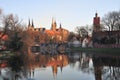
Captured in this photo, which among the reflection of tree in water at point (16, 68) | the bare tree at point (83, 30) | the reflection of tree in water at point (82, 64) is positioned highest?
the bare tree at point (83, 30)

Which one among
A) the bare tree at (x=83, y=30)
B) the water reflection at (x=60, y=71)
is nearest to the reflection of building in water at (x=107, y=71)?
the water reflection at (x=60, y=71)

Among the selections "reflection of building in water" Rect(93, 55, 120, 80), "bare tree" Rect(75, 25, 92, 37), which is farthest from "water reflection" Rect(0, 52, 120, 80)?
"bare tree" Rect(75, 25, 92, 37)

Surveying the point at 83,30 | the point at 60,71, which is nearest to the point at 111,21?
the point at 83,30

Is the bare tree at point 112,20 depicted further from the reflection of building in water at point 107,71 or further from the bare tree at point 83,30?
the reflection of building in water at point 107,71

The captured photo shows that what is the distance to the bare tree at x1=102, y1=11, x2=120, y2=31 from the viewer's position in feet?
288

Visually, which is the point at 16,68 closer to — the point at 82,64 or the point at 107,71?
the point at 107,71

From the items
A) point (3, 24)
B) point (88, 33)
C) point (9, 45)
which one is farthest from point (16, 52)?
point (88, 33)

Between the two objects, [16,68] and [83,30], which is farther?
[83,30]

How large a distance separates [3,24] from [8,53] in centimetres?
786

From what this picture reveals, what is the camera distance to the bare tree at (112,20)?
8769 centimetres

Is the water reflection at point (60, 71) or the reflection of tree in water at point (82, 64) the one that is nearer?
the water reflection at point (60, 71)

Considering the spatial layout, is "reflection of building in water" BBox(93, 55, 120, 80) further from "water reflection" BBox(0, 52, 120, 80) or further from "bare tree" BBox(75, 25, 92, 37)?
"bare tree" BBox(75, 25, 92, 37)

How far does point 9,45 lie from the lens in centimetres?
6231

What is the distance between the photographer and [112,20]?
90.2 meters
